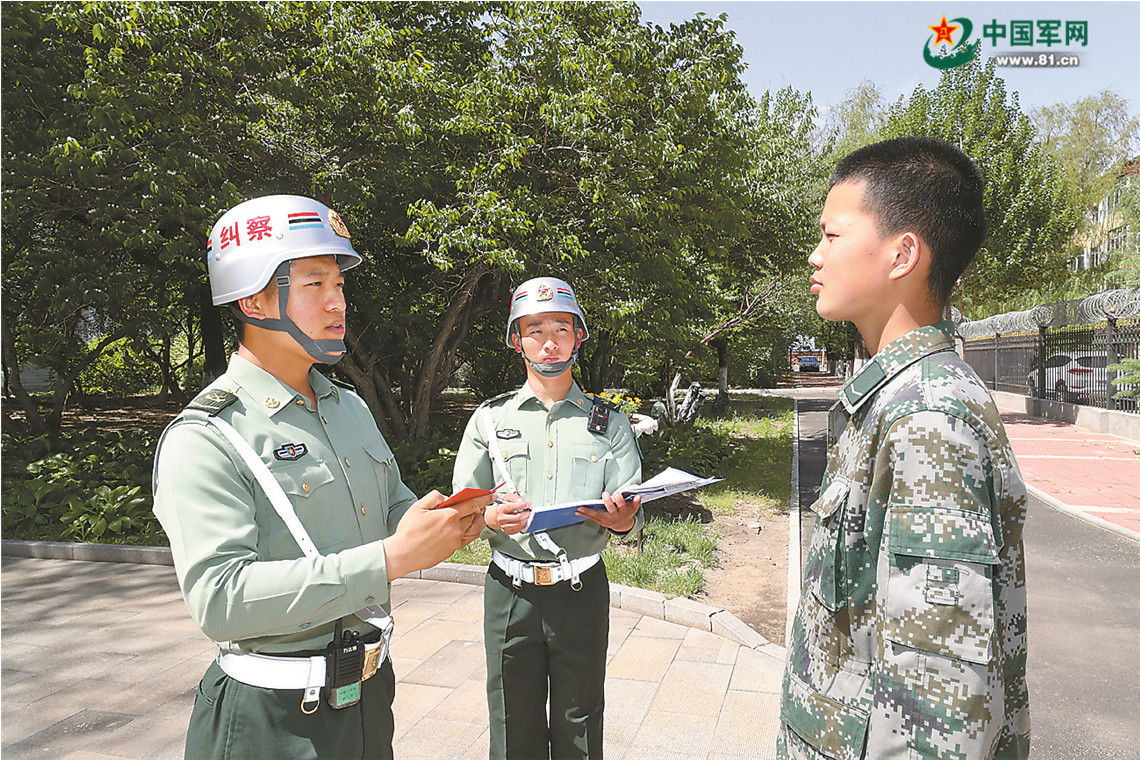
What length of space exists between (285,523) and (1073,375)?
2339 centimetres

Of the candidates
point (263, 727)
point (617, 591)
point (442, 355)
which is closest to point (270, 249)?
point (263, 727)

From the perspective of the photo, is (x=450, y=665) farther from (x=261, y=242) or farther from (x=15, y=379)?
(x=15, y=379)

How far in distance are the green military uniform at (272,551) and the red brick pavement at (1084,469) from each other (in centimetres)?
1029

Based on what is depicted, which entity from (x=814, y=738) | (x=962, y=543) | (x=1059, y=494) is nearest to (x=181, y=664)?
(x=814, y=738)

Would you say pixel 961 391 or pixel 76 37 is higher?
pixel 76 37

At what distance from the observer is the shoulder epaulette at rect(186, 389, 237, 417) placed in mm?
1910

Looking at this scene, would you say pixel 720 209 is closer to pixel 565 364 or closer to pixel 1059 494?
pixel 1059 494

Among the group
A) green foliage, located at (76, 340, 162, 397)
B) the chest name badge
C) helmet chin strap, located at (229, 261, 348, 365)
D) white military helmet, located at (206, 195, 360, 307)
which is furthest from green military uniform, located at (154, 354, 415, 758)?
green foliage, located at (76, 340, 162, 397)

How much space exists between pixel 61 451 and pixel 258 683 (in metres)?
13.6

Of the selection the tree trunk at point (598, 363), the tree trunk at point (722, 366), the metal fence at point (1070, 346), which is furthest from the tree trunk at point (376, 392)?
the metal fence at point (1070, 346)

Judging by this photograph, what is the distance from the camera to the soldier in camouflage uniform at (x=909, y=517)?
4.64ft

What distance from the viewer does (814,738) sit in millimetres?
1656

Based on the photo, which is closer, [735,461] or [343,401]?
[343,401]

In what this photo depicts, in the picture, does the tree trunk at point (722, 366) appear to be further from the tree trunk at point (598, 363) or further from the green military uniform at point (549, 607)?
the green military uniform at point (549, 607)
